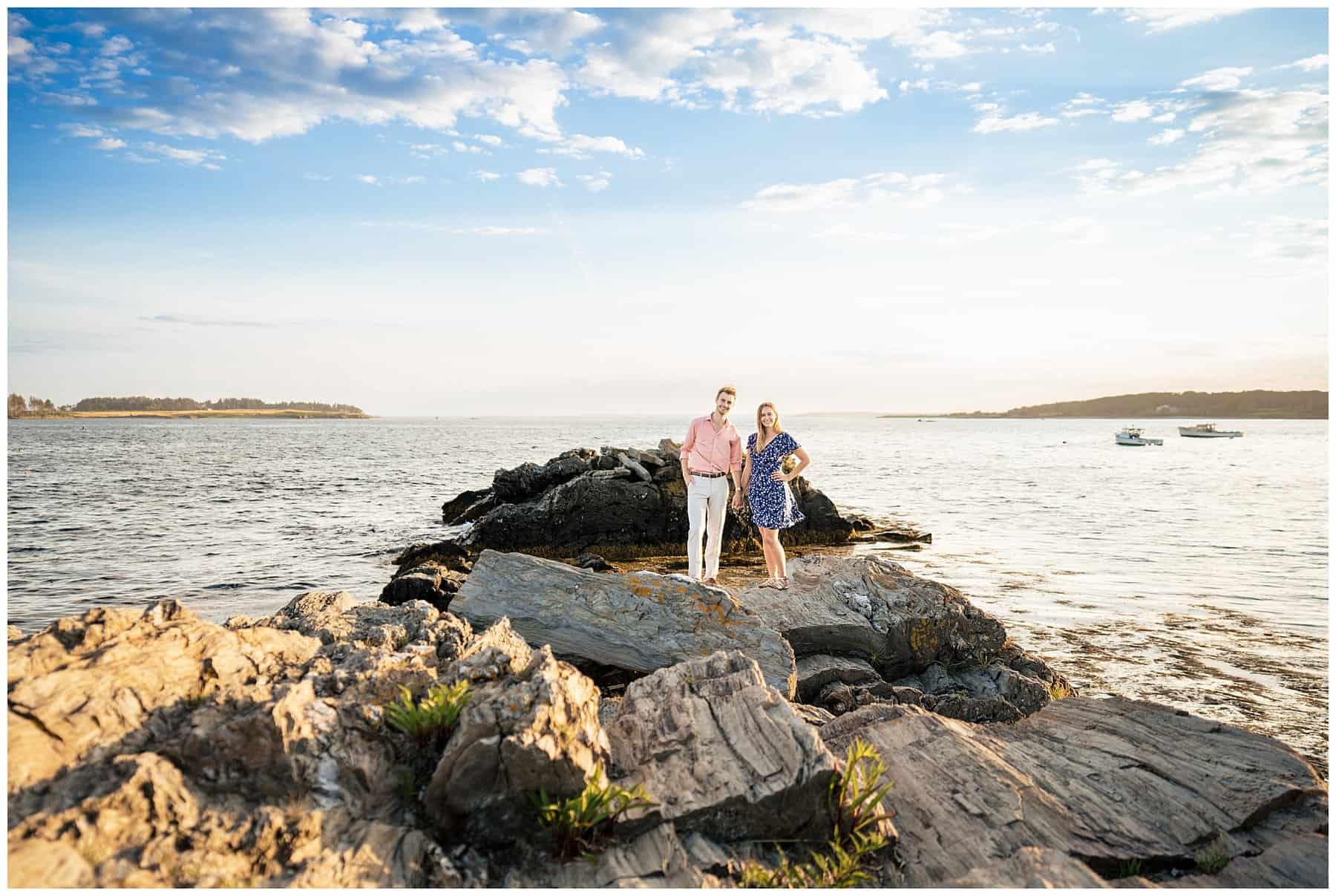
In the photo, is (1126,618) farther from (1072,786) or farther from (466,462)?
(466,462)

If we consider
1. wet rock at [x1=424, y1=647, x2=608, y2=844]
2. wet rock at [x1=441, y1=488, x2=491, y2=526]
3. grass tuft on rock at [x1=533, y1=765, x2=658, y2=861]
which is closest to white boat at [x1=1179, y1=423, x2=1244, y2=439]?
wet rock at [x1=441, y1=488, x2=491, y2=526]

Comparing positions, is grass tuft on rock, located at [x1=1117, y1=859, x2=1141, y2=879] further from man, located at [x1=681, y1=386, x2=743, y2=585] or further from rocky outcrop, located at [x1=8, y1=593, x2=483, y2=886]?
man, located at [x1=681, y1=386, x2=743, y2=585]

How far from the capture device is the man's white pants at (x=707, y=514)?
1153 cm

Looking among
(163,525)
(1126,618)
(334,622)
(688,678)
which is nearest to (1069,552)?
(1126,618)

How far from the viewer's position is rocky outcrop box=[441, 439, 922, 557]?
1975 cm

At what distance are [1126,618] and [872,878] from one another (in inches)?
441

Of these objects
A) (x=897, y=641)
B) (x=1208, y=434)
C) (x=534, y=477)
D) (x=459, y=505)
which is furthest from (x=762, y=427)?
(x=1208, y=434)

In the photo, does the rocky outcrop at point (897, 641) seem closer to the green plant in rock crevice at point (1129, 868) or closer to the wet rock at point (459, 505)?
the green plant in rock crevice at point (1129, 868)

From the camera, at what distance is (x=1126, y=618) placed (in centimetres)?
1312

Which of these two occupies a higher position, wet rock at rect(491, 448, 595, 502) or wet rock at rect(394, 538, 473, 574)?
wet rock at rect(491, 448, 595, 502)

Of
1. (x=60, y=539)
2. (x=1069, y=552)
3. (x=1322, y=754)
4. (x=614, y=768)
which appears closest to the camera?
(x=614, y=768)

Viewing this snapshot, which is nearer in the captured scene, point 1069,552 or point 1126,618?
point 1126,618

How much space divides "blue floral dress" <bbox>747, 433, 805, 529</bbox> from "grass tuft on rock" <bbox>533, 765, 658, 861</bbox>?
7.69 metres

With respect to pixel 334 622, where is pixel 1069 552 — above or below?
below
